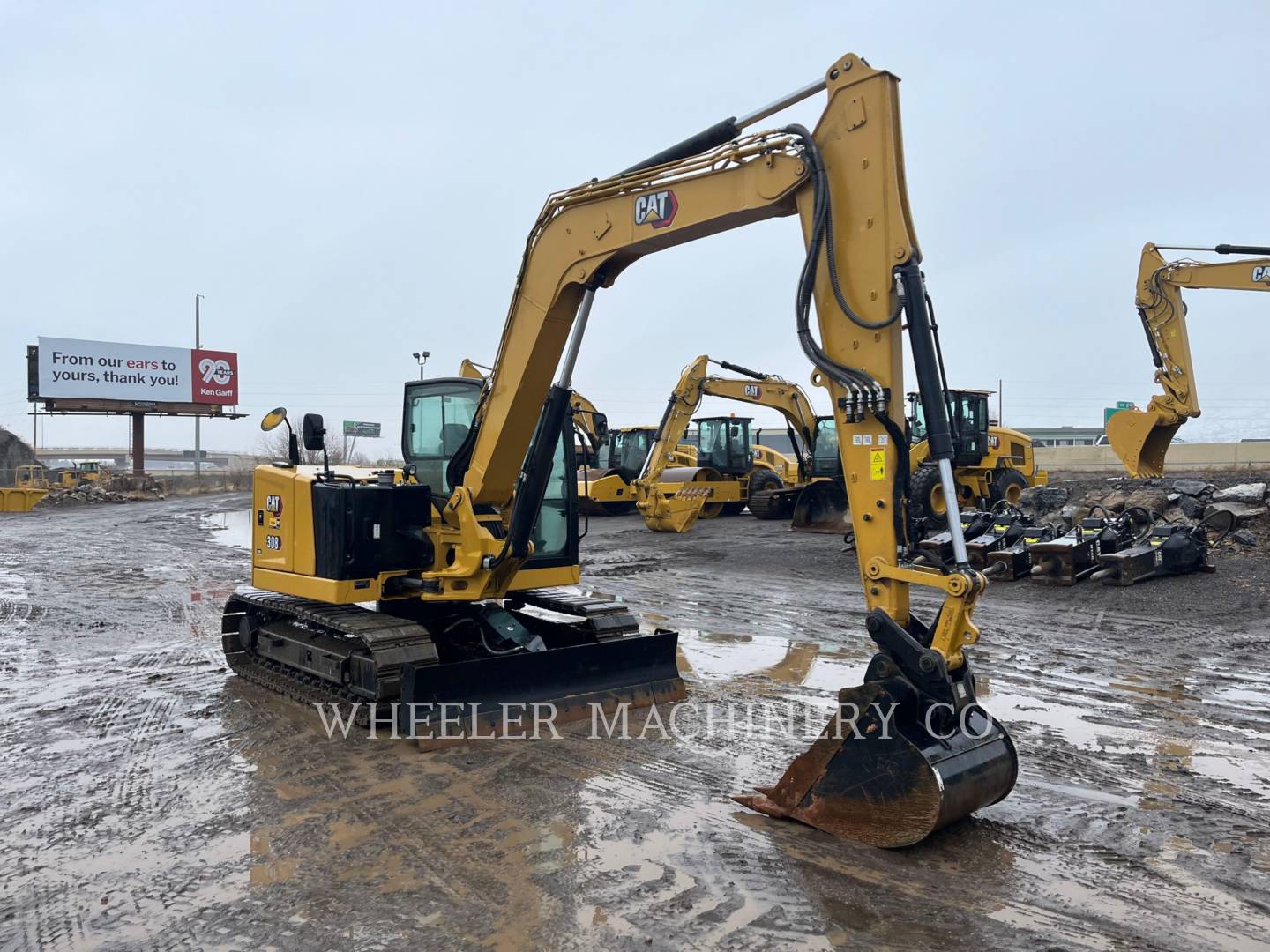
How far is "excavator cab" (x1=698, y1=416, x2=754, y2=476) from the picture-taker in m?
24.2

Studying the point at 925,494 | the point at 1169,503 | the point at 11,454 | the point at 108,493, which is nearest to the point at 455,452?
the point at 1169,503

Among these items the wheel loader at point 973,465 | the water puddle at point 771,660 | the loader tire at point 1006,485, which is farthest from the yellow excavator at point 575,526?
the loader tire at point 1006,485

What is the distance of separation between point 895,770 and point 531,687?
2800mm

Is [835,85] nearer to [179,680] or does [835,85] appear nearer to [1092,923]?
[1092,923]

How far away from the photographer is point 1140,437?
16.9m

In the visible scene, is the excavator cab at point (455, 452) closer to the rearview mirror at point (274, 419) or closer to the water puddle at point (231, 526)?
the rearview mirror at point (274, 419)

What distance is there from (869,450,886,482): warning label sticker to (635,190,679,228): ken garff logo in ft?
6.11

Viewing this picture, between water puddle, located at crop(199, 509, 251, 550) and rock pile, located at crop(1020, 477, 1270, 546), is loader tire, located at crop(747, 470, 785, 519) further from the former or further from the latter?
water puddle, located at crop(199, 509, 251, 550)

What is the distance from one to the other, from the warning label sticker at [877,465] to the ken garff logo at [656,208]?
1.86 m

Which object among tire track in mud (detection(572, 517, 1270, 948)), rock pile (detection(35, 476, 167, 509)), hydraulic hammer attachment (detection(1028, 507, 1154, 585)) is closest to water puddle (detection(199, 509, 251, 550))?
rock pile (detection(35, 476, 167, 509))

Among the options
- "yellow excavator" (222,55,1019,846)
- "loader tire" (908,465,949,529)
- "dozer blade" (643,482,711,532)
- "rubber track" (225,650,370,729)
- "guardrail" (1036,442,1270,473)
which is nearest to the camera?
"yellow excavator" (222,55,1019,846)

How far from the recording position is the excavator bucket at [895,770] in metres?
4.25

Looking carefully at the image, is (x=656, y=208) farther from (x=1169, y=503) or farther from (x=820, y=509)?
(x=820, y=509)

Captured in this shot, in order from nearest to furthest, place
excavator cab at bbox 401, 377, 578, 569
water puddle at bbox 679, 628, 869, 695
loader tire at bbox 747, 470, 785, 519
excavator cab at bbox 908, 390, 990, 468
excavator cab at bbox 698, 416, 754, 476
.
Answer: excavator cab at bbox 401, 377, 578, 569 < water puddle at bbox 679, 628, 869, 695 < excavator cab at bbox 908, 390, 990, 468 < loader tire at bbox 747, 470, 785, 519 < excavator cab at bbox 698, 416, 754, 476
